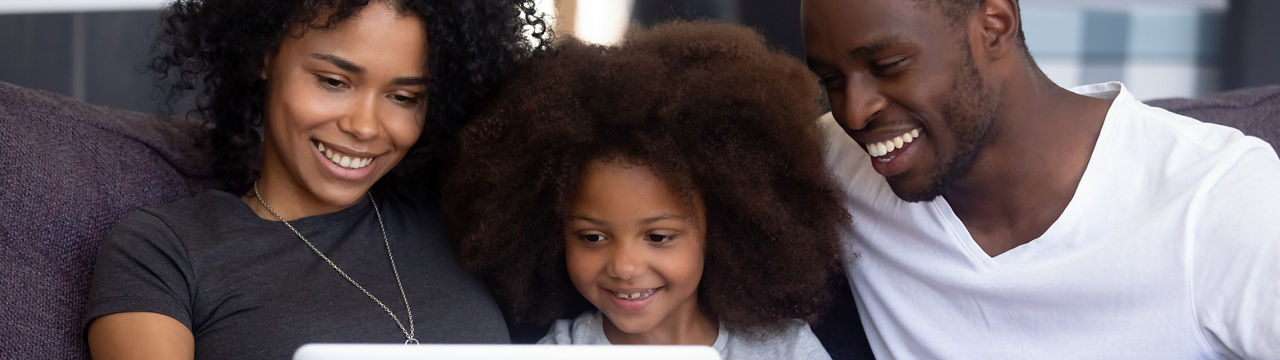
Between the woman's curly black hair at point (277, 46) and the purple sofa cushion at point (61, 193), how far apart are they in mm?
86

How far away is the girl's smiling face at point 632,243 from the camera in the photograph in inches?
63.9

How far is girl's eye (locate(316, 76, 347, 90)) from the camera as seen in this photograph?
5.28 feet

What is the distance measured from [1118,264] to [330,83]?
107cm

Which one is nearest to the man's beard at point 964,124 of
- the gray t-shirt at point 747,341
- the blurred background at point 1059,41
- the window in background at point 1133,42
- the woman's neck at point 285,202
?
the gray t-shirt at point 747,341

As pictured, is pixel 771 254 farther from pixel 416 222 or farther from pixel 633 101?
pixel 416 222

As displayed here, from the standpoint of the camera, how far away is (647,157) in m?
1.63

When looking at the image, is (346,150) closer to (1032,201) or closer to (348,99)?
(348,99)

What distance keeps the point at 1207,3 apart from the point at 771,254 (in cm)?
221

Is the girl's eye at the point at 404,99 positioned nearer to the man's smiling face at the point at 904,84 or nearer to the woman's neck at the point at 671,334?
the woman's neck at the point at 671,334

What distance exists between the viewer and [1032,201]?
1.63 m

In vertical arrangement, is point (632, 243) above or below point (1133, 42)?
below

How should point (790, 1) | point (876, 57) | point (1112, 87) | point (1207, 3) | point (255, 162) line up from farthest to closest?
point (1207, 3) → point (790, 1) → point (255, 162) → point (1112, 87) → point (876, 57)

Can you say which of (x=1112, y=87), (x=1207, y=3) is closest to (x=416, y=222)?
(x=1112, y=87)

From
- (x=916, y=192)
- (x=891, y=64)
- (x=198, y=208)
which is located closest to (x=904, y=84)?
(x=891, y=64)
